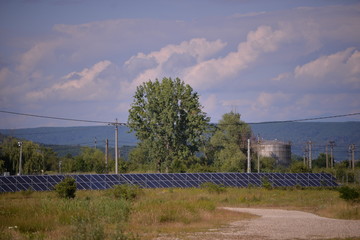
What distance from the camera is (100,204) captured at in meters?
29.2

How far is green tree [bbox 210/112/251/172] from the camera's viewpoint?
93250 millimetres

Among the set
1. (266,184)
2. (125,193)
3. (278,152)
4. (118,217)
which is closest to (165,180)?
(266,184)

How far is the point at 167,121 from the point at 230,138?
17626 mm

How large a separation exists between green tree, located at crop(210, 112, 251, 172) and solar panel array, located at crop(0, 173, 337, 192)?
2717 centimetres

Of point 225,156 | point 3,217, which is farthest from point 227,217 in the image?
point 225,156

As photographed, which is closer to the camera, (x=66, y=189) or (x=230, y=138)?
(x=66, y=189)

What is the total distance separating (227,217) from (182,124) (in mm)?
56926

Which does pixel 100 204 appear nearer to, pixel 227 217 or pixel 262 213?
pixel 227 217

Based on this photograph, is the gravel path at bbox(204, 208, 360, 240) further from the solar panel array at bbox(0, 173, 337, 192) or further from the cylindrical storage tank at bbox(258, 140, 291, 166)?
the cylindrical storage tank at bbox(258, 140, 291, 166)

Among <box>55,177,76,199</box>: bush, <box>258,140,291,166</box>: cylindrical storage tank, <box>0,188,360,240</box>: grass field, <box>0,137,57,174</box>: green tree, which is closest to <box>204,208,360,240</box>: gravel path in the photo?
<box>0,188,360,240</box>: grass field

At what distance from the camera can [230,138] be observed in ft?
325

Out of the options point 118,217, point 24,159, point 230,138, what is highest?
point 230,138

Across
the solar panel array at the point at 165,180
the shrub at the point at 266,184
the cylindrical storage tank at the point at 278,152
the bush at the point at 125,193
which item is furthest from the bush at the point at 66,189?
the cylindrical storage tank at the point at 278,152

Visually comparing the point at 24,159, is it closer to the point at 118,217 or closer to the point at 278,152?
the point at 278,152
